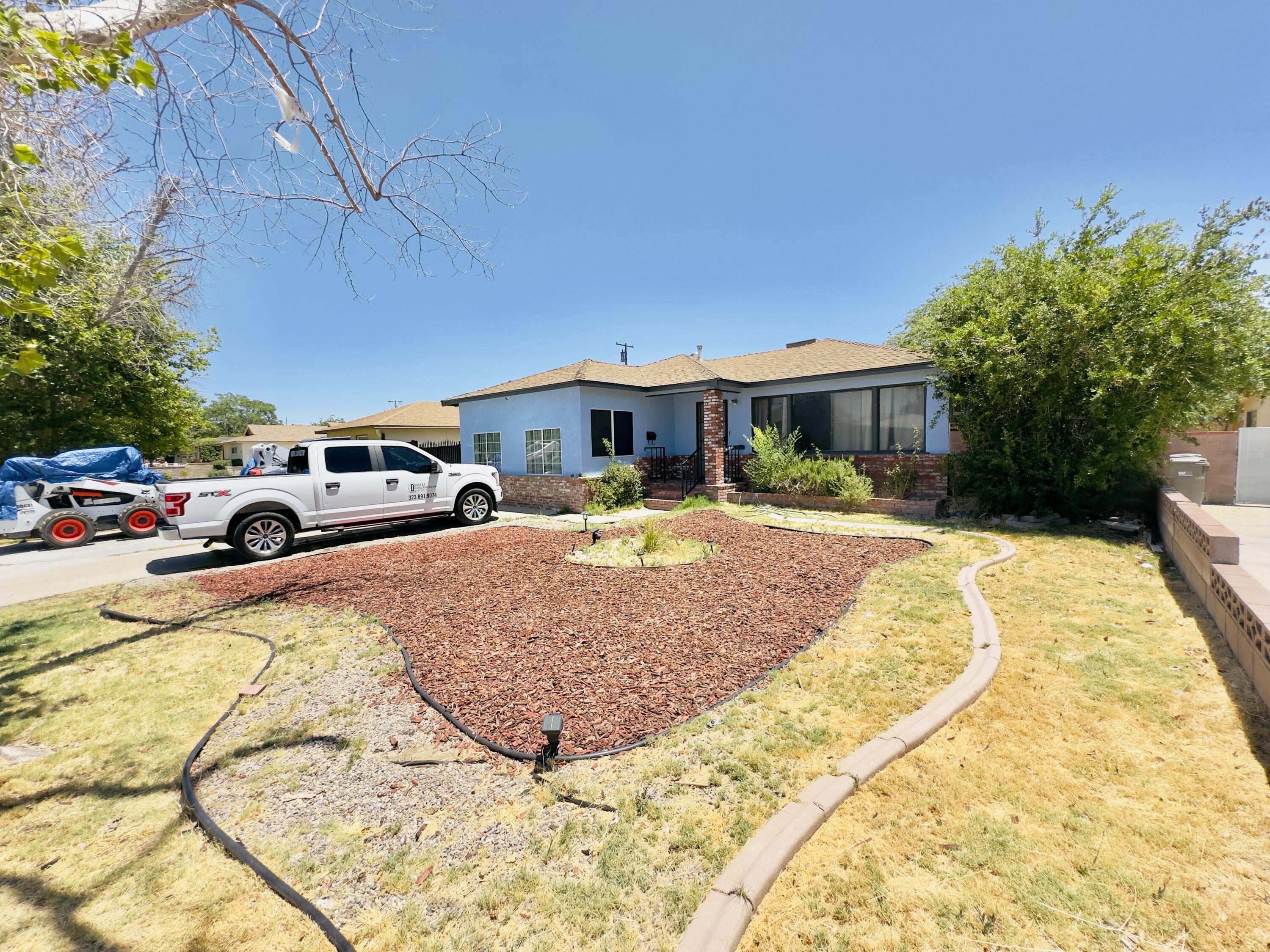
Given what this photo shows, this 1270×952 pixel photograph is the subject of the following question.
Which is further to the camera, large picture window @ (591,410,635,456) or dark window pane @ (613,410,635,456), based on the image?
dark window pane @ (613,410,635,456)

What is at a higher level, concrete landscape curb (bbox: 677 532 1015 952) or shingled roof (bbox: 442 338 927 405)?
shingled roof (bbox: 442 338 927 405)

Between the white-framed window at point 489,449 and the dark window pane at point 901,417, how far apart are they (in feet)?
34.8

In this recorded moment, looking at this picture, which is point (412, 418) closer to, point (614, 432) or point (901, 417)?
point (614, 432)

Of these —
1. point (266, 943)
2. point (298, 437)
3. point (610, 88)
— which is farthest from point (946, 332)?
point (298, 437)

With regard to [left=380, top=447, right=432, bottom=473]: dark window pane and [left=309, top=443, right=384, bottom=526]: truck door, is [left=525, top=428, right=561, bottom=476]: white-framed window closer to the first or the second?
[left=380, top=447, right=432, bottom=473]: dark window pane

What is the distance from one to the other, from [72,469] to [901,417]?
1834 centimetres

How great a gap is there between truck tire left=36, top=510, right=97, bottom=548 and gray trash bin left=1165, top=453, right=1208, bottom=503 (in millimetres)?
22137

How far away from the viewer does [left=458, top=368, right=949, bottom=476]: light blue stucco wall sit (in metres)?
11.7

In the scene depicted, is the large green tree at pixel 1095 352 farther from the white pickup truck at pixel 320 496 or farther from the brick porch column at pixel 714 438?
the white pickup truck at pixel 320 496

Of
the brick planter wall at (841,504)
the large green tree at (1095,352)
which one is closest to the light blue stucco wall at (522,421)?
the brick planter wall at (841,504)

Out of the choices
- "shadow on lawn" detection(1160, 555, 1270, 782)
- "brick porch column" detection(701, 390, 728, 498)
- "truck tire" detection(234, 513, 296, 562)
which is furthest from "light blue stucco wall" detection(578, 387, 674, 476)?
"shadow on lawn" detection(1160, 555, 1270, 782)

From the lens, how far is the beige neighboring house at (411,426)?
24281mm

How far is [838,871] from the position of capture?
198 centimetres

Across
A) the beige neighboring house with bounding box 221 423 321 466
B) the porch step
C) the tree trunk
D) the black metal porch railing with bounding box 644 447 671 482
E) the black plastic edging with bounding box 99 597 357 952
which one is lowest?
the black plastic edging with bounding box 99 597 357 952
